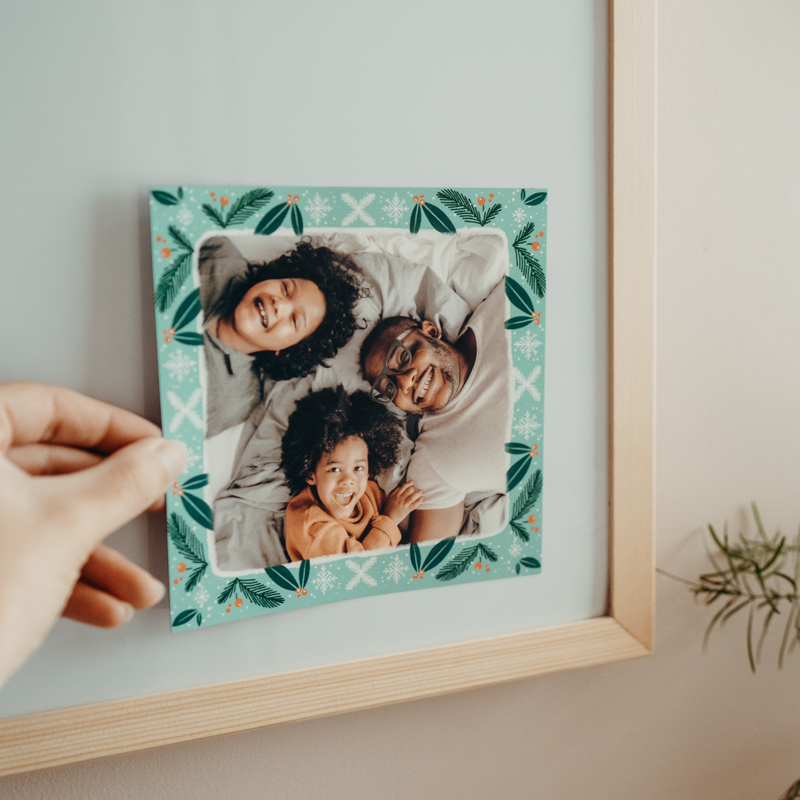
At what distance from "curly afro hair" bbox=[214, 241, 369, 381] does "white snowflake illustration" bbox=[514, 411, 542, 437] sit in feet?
0.56

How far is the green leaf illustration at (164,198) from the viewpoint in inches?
16.2

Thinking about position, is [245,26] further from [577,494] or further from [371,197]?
[577,494]

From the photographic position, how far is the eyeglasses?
0.48 meters

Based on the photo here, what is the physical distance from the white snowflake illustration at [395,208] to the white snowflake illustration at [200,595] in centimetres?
32

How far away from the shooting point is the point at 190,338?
Result: 43 centimetres

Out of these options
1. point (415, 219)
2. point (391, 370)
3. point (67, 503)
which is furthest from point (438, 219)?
point (67, 503)

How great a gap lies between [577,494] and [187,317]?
0.37m

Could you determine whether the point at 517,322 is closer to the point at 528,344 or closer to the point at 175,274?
the point at 528,344

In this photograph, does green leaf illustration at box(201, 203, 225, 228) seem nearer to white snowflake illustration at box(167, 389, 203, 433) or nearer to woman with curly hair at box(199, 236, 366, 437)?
woman with curly hair at box(199, 236, 366, 437)

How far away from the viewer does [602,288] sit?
539mm

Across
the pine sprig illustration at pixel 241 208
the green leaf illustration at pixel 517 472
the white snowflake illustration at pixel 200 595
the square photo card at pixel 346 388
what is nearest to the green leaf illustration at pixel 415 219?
the square photo card at pixel 346 388

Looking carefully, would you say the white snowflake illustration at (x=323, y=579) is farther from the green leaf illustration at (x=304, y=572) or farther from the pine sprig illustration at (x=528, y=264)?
the pine sprig illustration at (x=528, y=264)

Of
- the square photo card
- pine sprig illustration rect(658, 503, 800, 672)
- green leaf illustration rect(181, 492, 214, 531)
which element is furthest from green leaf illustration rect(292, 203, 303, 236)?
pine sprig illustration rect(658, 503, 800, 672)

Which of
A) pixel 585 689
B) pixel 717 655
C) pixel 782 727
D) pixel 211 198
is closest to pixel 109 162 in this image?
pixel 211 198
